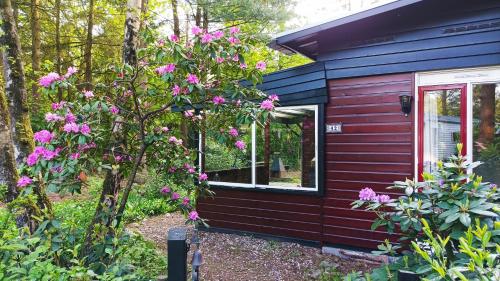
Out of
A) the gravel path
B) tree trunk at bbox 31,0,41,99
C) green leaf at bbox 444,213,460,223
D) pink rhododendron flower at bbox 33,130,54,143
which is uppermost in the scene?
tree trunk at bbox 31,0,41,99

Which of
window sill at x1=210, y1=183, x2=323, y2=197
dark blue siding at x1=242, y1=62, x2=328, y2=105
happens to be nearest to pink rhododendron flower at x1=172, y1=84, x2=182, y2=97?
dark blue siding at x1=242, y1=62, x2=328, y2=105

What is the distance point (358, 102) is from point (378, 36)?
33.9 inches

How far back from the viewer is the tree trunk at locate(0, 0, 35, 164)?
11.9 feet

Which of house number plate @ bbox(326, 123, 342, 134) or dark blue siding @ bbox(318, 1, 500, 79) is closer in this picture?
dark blue siding @ bbox(318, 1, 500, 79)

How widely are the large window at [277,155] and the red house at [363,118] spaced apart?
2cm

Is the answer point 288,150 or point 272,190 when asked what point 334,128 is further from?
point 272,190

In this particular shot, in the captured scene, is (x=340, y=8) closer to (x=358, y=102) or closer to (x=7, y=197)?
(x=358, y=102)

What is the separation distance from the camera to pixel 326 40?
16.8 ft

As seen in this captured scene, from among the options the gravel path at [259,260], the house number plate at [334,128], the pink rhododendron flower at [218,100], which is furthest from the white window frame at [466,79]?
the pink rhododendron flower at [218,100]

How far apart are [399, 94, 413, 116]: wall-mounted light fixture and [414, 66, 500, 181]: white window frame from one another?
0.25 feet

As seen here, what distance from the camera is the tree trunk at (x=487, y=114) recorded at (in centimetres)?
397

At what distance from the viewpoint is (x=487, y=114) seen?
399 centimetres

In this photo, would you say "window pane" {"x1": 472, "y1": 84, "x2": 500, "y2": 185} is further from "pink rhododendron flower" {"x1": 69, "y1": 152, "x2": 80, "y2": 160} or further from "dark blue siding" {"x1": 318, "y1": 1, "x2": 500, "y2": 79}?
"pink rhododendron flower" {"x1": 69, "y1": 152, "x2": 80, "y2": 160}

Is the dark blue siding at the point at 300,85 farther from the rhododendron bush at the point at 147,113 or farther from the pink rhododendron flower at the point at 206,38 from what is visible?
the pink rhododendron flower at the point at 206,38
